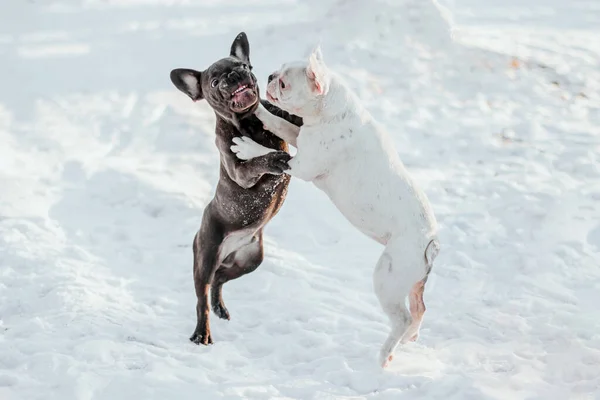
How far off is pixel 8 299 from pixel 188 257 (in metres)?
1.21

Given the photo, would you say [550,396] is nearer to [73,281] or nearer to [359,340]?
[359,340]

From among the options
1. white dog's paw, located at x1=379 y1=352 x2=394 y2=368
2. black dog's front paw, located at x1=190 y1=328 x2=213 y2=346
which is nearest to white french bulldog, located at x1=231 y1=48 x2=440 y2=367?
white dog's paw, located at x1=379 y1=352 x2=394 y2=368

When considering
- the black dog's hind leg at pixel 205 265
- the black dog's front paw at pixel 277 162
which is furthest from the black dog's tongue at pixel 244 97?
the black dog's hind leg at pixel 205 265

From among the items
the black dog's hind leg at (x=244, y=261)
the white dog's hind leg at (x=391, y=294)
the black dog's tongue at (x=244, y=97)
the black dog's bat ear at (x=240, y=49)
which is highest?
the black dog's bat ear at (x=240, y=49)

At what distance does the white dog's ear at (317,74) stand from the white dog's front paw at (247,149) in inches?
15.9

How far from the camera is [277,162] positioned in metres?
3.39

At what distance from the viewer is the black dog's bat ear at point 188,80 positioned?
359 centimetres

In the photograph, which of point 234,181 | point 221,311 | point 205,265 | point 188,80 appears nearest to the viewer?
point 188,80

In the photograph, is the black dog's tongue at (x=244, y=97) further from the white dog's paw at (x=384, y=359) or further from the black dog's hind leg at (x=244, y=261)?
→ the white dog's paw at (x=384, y=359)

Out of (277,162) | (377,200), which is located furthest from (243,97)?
(377,200)

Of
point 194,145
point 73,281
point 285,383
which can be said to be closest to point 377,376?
point 285,383

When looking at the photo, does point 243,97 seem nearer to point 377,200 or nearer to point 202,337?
point 377,200

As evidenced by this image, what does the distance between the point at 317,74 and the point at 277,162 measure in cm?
44

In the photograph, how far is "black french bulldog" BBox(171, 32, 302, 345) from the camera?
11.3ft
